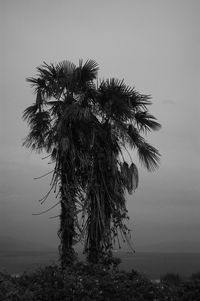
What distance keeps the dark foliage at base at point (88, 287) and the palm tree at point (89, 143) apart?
10.7ft

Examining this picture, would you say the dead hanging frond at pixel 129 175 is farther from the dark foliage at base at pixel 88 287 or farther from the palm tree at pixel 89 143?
the dark foliage at base at pixel 88 287

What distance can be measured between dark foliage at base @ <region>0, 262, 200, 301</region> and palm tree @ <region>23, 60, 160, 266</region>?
3.27 metres

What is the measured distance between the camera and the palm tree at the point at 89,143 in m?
18.9

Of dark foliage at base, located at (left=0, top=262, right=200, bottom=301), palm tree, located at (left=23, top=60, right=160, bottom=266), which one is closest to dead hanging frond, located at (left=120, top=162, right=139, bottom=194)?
palm tree, located at (left=23, top=60, right=160, bottom=266)

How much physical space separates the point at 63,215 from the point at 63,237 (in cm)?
72

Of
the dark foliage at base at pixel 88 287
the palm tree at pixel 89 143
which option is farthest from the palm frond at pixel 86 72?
the dark foliage at base at pixel 88 287

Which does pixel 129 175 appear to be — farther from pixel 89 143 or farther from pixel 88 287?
pixel 88 287

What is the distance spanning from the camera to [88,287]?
13.9 m

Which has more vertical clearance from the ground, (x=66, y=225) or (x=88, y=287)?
(x=66, y=225)

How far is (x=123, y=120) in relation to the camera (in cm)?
2070

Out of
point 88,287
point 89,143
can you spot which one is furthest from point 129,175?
point 88,287

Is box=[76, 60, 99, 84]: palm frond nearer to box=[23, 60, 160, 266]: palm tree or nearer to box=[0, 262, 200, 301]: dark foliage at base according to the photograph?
box=[23, 60, 160, 266]: palm tree

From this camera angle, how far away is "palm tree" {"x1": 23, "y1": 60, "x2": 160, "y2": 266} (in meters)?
18.9

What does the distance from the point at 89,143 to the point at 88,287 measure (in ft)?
22.1
